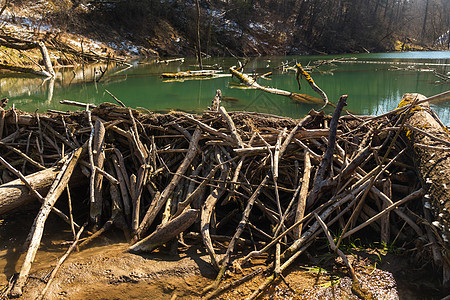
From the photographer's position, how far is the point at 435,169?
313cm

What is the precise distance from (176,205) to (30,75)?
1779cm

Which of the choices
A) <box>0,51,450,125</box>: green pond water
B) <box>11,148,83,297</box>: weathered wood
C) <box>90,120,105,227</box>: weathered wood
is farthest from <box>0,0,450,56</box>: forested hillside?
<box>11,148,83,297</box>: weathered wood

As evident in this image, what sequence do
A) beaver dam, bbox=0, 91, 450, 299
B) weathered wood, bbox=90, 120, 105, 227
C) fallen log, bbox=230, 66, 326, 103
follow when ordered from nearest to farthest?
beaver dam, bbox=0, 91, 450, 299
weathered wood, bbox=90, 120, 105, 227
fallen log, bbox=230, 66, 326, 103

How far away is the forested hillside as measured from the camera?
3478 centimetres

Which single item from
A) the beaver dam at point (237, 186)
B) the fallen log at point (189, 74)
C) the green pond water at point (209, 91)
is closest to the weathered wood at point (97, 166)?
the beaver dam at point (237, 186)

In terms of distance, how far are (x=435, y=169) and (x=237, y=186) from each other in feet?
6.66

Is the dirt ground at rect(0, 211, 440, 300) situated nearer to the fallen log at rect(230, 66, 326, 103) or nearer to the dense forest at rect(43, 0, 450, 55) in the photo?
the fallen log at rect(230, 66, 326, 103)

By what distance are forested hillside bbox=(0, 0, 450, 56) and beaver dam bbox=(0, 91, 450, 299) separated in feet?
85.2

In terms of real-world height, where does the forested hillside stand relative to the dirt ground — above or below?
above

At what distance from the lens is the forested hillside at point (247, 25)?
34781mm

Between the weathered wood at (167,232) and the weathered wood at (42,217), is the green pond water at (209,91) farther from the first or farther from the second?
the weathered wood at (167,232)

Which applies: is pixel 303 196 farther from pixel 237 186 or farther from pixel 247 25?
pixel 247 25

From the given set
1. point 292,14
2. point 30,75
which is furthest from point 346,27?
point 30,75

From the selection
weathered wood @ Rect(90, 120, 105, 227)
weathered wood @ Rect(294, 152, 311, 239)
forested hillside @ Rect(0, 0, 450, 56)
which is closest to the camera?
weathered wood @ Rect(294, 152, 311, 239)
